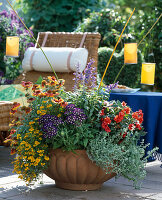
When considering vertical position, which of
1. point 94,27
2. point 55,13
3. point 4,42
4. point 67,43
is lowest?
point 67,43

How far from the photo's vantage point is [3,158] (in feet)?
11.3

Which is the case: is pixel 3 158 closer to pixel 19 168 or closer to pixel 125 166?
pixel 19 168

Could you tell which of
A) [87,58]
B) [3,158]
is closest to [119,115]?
[3,158]

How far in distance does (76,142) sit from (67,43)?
237 cm

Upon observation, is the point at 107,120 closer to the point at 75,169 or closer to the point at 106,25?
the point at 75,169

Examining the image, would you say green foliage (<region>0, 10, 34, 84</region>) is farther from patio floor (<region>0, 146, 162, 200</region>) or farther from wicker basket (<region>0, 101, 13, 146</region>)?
patio floor (<region>0, 146, 162, 200</region>)

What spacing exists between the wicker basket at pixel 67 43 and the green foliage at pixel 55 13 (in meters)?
2.08

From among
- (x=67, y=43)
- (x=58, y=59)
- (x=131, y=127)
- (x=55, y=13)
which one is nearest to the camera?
(x=131, y=127)

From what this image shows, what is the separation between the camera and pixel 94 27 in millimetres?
5820

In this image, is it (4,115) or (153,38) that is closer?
(4,115)

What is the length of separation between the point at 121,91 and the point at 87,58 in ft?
3.94

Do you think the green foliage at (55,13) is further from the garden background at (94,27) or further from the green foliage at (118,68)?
the green foliage at (118,68)

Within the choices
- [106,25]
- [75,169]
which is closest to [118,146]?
[75,169]

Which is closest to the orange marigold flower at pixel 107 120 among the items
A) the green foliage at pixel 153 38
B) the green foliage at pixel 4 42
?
the green foliage at pixel 4 42
